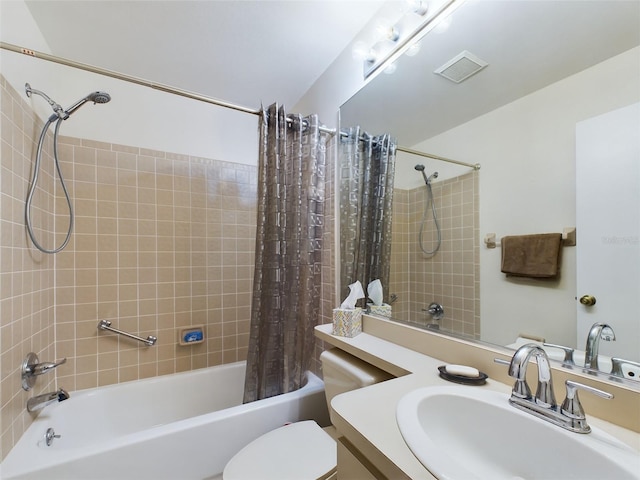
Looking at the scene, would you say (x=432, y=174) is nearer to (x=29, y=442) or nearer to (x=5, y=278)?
(x=5, y=278)

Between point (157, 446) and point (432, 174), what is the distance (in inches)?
63.4

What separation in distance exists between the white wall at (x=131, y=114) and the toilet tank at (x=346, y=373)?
167 centimetres

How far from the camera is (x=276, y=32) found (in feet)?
4.82

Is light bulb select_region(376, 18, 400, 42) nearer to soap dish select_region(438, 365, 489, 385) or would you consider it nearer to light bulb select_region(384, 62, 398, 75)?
light bulb select_region(384, 62, 398, 75)

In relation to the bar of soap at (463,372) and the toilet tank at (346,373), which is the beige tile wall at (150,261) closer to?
the toilet tank at (346,373)

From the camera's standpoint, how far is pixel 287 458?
3.29 feet

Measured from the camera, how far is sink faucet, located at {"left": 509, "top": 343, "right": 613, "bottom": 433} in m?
0.53

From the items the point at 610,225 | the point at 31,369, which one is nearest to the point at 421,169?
the point at 610,225

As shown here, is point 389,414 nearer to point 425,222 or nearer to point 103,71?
point 425,222

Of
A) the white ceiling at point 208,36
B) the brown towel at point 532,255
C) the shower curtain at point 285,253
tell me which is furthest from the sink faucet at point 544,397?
the white ceiling at point 208,36

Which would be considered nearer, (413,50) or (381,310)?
(413,50)

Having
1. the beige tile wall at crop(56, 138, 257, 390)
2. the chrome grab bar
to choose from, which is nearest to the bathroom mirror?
the beige tile wall at crop(56, 138, 257, 390)

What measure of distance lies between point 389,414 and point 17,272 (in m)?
1.66

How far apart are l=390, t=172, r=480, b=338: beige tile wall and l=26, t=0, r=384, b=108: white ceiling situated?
3.32 feet
